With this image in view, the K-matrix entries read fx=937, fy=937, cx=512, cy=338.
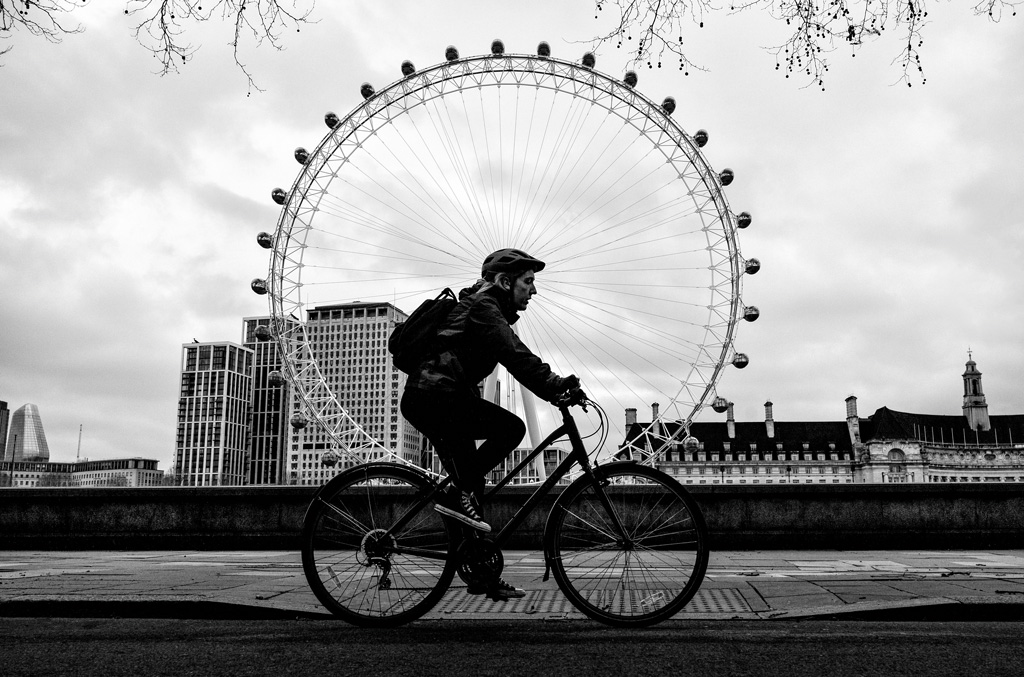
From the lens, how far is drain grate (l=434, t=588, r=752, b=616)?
14.8 feet

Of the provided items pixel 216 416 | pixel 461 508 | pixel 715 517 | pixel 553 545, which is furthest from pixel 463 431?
pixel 216 416

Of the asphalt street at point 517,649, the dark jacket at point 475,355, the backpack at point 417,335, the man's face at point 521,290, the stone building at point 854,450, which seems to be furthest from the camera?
the stone building at point 854,450

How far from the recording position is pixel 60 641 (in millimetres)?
3709

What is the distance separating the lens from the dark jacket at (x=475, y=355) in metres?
4.18

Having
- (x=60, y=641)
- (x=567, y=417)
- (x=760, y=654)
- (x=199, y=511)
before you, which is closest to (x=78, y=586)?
(x=60, y=641)

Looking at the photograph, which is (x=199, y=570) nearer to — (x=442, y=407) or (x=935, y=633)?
(x=442, y=407)

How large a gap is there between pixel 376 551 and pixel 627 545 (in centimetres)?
114

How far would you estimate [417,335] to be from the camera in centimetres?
431

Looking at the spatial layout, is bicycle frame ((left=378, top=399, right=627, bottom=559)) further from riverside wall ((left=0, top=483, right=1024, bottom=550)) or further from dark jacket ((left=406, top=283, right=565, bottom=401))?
riverside wall ((left=0, top=483, right=1024, bottom=550))

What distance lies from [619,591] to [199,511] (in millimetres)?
8554

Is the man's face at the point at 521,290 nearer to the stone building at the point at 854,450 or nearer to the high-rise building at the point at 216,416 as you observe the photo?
the stone building at the point at 854,450

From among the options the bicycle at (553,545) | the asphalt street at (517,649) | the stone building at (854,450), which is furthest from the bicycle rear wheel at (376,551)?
the stone building at (854,450)

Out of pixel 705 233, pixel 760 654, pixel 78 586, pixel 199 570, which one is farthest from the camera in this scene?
pixel 705 233

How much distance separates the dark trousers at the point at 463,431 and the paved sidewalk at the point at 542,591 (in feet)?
2.32
